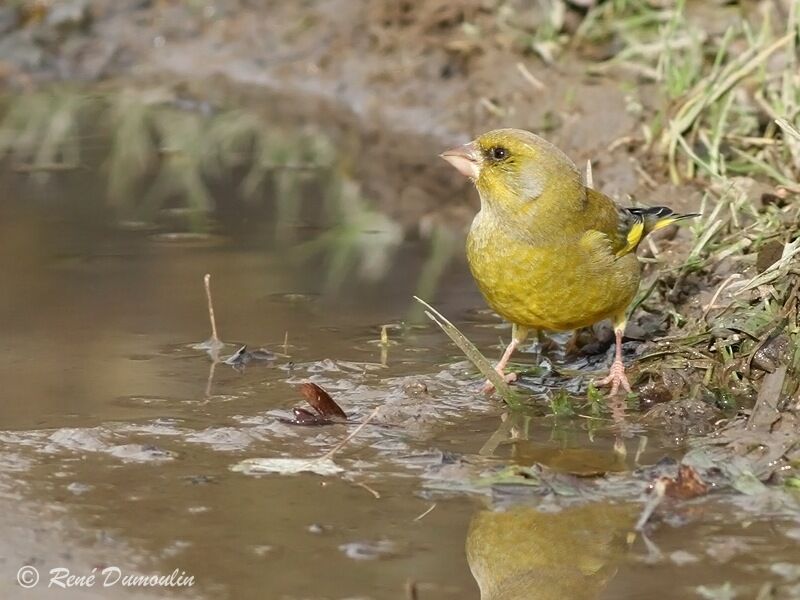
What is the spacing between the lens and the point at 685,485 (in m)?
4.20

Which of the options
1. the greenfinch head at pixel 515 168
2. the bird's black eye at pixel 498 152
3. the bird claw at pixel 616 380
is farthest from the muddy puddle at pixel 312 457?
the bird's black eye at pixel 498 152

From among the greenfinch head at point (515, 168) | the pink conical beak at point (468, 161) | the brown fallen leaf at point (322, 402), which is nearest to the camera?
the brown fallen leaf at point (322, 402)

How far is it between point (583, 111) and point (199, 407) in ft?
15.0

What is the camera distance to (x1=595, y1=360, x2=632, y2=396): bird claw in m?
5.42

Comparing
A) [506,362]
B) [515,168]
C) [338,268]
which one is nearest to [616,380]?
[506,362]

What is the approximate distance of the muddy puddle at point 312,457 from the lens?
375cm

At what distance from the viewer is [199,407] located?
521cm

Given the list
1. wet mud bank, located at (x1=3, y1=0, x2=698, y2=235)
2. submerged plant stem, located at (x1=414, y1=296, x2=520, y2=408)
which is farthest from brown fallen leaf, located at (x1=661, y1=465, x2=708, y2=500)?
wet mud bank, located at (x1=3, y1=0, x2=698, y2=235)

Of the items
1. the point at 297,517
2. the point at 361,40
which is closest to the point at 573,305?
the point at 297,517

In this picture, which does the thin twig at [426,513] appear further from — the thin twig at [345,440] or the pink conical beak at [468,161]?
the pink conical beak at [468,161]

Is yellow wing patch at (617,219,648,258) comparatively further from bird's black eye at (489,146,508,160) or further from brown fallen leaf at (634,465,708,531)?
brown fallen leaf at (634,465,708,531)

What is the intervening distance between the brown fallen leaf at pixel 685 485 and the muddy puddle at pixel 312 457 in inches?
1.4

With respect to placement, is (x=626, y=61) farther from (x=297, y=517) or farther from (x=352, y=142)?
(x=297, y=517)

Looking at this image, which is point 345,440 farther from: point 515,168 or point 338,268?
point 338,268
